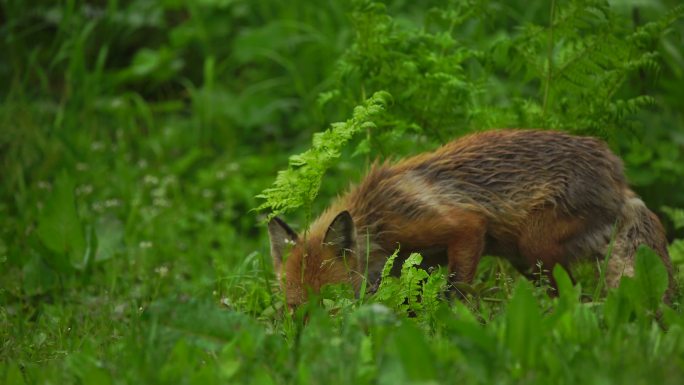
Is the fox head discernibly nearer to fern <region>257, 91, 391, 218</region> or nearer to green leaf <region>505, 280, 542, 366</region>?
fern <region>257, 91, 391, 218</region>

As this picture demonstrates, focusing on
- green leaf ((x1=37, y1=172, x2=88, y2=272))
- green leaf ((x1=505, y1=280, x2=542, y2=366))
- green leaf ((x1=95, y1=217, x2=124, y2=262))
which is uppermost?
green leaf ((x1=505, y1=280, x2=542, y2=366))

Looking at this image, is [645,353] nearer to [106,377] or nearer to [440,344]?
[440,344]

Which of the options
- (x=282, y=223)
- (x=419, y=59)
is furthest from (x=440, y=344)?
(x=419, y=59)

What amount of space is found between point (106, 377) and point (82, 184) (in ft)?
15.0

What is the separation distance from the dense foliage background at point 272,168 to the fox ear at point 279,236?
91 millimetres

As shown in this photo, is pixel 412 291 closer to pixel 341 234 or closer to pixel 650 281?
pixel 341 234

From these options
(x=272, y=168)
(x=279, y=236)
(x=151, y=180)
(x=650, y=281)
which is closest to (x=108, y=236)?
(x=151, y=180)

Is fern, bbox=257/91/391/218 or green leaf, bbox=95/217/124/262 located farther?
green leaf, bbox=95/217/124/262

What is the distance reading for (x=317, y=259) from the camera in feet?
16.7

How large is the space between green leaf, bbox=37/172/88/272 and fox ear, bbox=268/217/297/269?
1538mm

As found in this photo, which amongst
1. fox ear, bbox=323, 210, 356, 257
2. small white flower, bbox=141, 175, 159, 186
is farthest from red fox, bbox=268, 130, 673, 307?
small white flower, bbox=141, 175, 159, 186

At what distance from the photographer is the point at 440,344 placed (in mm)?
3828

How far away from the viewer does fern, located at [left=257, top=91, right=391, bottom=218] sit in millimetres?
4785

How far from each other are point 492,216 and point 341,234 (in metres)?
0.85
